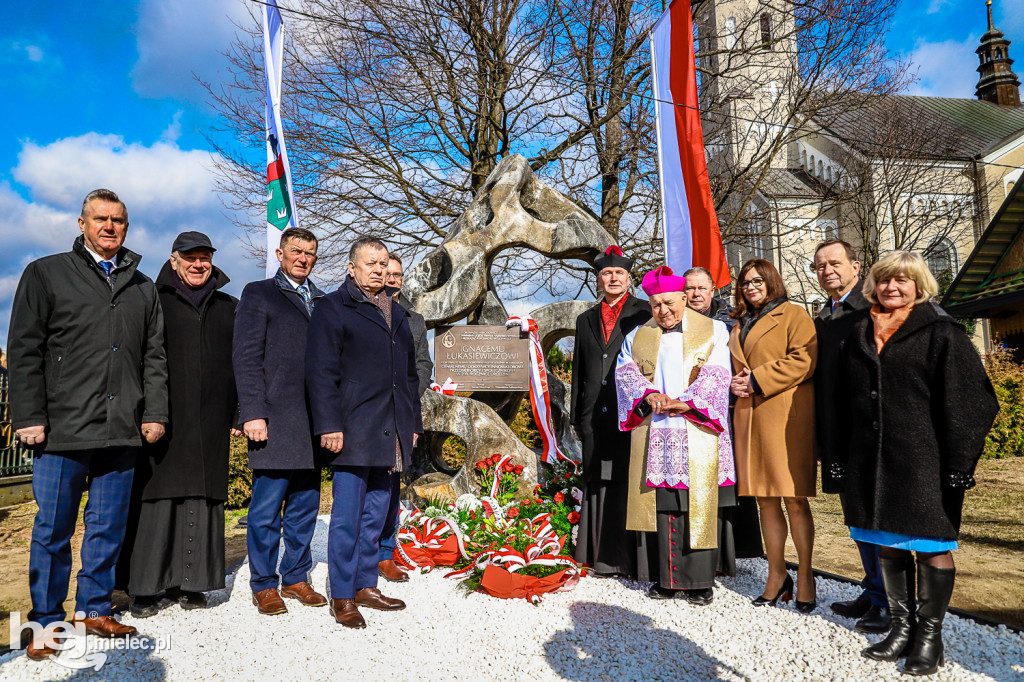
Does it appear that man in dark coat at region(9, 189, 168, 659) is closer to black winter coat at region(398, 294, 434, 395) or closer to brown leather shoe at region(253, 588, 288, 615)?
brown leather shoe at region(253, 588, 288, 615)

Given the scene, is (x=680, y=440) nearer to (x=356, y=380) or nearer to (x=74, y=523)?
(x=356, y=380)

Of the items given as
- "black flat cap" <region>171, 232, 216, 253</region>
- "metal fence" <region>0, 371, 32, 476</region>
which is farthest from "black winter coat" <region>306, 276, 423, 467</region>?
"metal fence" <region>0, 371, 32, 476</region>

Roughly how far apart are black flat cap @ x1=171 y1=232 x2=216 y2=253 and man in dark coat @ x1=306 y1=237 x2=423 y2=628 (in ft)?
2.66

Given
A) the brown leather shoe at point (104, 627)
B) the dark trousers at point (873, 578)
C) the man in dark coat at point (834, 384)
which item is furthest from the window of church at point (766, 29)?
the brown leather shoe at point (104, 627)

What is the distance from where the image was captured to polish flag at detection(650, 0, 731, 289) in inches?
239

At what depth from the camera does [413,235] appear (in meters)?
11.3

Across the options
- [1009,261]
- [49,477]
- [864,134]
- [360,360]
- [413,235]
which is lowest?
[49,477]

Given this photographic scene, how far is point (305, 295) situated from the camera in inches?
156

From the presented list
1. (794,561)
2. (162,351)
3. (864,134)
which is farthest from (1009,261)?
(162,351)

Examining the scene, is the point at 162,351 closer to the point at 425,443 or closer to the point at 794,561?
the point at 425,443

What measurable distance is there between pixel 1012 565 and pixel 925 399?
316 centimetres

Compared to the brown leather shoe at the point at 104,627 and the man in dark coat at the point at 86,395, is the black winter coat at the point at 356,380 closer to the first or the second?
the man in dark coat at the point at 86,395

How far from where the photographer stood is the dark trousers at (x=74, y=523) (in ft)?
10.4

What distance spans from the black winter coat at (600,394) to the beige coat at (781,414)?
914mm
